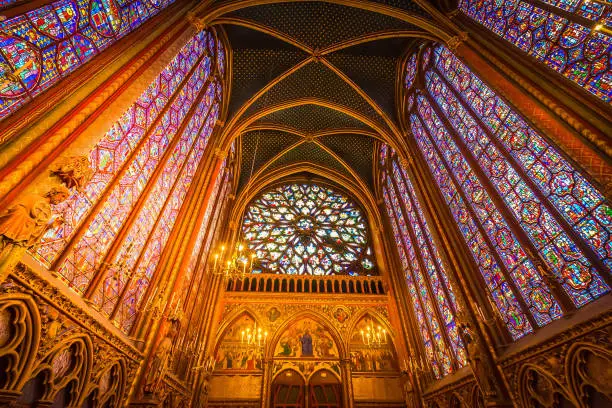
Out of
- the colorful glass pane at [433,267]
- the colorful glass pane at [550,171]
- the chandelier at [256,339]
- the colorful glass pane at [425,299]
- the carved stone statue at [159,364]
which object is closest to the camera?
the colorful glass pane at [550,171]

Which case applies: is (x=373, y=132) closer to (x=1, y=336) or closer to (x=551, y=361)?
(x=551, y=361)

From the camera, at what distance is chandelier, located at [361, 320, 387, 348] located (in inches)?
520

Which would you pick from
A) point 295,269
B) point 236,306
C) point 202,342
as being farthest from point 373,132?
point 202,342

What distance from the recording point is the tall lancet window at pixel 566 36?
5.68 metres

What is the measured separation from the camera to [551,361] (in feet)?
19.4

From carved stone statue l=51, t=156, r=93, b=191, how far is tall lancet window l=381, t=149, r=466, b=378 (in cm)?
1030

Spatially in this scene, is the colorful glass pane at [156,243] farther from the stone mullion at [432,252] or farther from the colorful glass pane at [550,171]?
the colorful glass pane at [550,171]

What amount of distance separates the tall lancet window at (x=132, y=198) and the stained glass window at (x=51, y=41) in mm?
1413

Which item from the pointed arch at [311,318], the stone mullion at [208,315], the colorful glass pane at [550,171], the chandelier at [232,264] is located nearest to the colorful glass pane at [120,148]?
the chandelier at [232,264]

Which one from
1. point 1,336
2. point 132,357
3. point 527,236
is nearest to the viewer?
point 1,336

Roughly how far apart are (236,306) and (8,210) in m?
11.3

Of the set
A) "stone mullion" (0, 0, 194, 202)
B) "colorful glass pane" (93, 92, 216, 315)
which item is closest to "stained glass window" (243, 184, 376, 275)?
"colorful glass pane" (93, 92, 216, 315)

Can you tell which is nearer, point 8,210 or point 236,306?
point 8,210

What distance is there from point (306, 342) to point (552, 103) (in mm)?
12224
